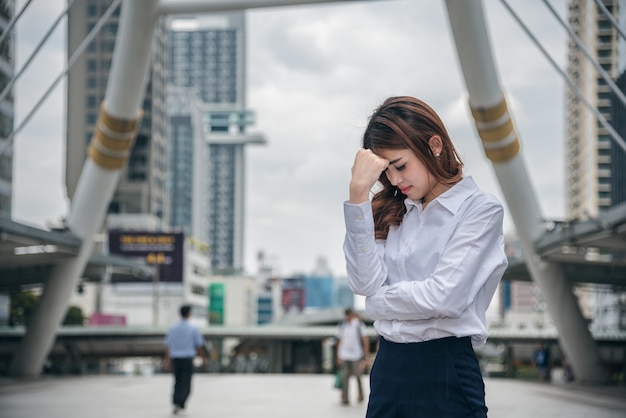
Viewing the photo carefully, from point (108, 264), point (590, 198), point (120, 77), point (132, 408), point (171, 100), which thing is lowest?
point (132, 408)

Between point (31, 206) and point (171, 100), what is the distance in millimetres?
136377

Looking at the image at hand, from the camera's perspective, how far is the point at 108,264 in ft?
104

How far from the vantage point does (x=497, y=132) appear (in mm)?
19141

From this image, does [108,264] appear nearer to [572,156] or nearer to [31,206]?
[31,206]

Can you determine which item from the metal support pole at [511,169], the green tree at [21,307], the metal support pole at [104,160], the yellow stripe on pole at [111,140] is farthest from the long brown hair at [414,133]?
the green tree at [21,307]

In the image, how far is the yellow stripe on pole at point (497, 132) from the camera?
59.7 feet

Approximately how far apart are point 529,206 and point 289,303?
176259 millimetres

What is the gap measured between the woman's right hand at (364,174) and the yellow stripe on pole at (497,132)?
15585mm

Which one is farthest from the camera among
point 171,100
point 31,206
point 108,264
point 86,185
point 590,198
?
point 171,100

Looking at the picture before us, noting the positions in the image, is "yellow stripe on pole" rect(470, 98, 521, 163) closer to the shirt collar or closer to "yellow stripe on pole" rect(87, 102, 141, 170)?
"yellow stripe on pole" rect(87, 102, 141, 170)

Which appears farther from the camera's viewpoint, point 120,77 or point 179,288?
point 179,288

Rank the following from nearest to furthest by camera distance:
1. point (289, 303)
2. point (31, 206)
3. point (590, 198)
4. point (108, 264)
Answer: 1. point (108, 264)
2. point (31, 206)
3. point (590, 198)
4. point (289, 303)

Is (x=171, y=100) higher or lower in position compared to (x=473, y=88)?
higher

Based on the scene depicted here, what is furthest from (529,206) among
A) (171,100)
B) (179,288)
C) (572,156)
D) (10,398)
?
(171,100)
